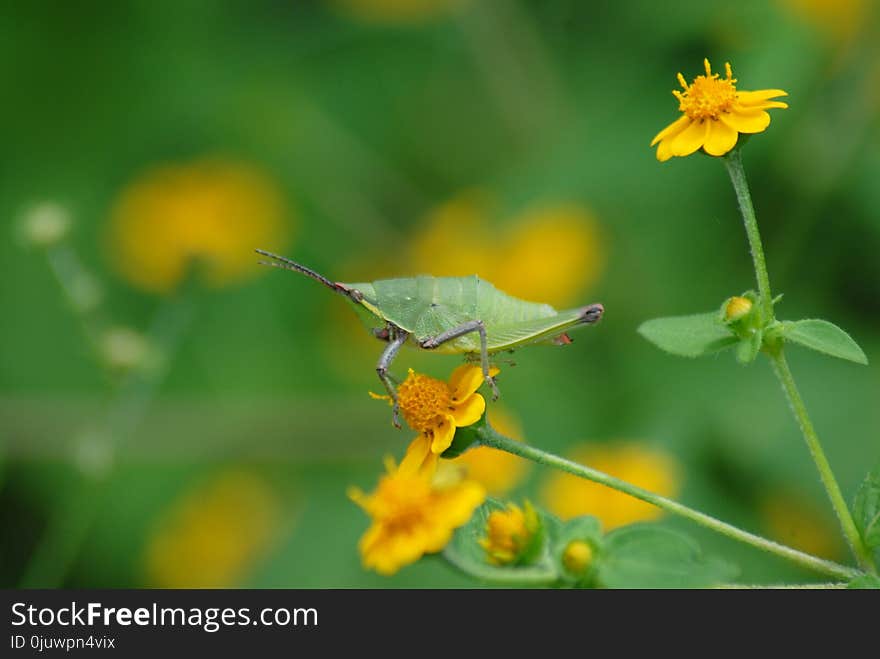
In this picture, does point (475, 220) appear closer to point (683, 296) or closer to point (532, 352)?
point (532, 352)

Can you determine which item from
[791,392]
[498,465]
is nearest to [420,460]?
[791,392]

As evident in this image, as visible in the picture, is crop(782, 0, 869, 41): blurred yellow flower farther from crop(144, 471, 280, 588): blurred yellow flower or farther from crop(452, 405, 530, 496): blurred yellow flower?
crop(144, 471, 280, 588): blurred yellow flower

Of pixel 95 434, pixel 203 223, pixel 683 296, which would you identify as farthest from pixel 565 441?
pixel 203 223

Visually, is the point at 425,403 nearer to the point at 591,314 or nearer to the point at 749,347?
the point at 591,314

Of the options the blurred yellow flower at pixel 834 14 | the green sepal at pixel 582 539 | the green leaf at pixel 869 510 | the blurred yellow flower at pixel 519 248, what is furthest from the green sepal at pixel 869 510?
the blurred yellow flower at pixel 834 14

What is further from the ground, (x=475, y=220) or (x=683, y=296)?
(x=475, y=220)

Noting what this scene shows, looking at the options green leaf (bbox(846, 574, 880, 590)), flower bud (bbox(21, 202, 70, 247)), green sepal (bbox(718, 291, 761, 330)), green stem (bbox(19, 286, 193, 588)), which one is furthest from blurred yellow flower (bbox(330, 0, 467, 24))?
green leaf (bbox(846, 574, 880, 590))
